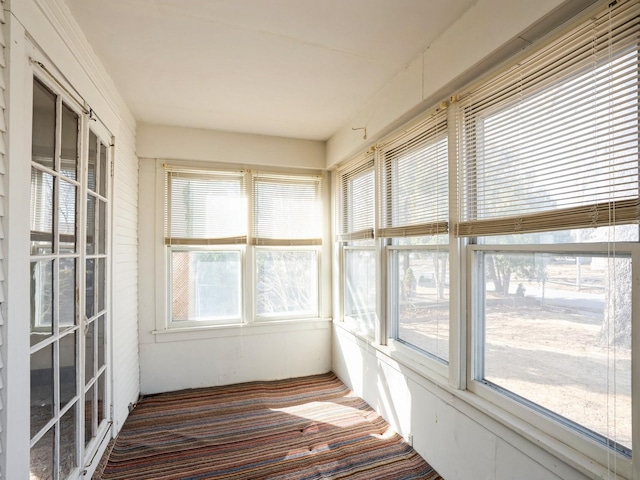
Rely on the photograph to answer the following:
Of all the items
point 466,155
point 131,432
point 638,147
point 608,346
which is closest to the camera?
point 638,147

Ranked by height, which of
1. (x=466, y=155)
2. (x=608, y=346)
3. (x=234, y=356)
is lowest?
(x=234, y=356)

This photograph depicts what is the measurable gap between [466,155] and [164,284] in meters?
2.96

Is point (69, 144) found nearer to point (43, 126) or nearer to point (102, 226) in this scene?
point (43, 126)

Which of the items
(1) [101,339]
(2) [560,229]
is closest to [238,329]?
(1) [101,339]

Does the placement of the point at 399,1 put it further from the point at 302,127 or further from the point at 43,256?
the point at 43,256

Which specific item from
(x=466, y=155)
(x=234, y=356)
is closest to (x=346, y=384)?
(x=234, y=356)

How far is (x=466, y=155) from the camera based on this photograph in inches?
76.9

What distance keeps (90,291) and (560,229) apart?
100 inches

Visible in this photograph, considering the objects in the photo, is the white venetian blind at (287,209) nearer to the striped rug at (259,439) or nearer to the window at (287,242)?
the window at (287,242)

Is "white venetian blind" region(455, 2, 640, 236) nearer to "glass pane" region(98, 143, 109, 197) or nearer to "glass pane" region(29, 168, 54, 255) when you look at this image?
"glass pane" region(29, 168, 54, 255)

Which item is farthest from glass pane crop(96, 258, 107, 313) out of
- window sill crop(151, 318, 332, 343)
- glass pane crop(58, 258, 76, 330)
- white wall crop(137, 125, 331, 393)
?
window sill crop(151, 318, 332, 343)

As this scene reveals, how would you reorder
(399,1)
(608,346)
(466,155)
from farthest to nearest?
(466,155)
(399,1)
(608,346)

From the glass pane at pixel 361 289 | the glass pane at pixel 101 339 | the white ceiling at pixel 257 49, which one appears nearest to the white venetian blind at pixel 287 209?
the glass pane at pixel 361 289

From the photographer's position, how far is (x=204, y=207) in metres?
3.54
